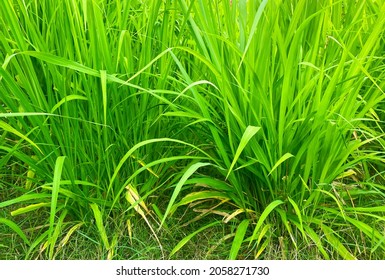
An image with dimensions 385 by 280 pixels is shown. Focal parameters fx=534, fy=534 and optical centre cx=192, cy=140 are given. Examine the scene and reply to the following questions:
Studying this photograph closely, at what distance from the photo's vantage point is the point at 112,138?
1499 mm

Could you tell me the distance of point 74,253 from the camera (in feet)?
4.80

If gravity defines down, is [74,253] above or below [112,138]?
below

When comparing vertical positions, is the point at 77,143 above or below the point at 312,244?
above

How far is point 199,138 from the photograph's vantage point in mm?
1575

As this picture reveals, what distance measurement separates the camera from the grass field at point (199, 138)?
1.41 meters

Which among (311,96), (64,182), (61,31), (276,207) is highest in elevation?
(61,31)

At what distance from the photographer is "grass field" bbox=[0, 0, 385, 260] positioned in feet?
4.61

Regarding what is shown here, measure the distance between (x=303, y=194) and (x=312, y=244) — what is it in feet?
0.45

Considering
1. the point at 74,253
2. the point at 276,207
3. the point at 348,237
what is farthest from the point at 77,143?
the point at 348,237
